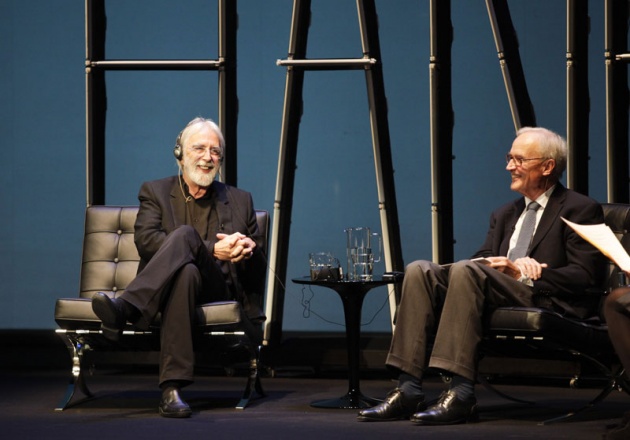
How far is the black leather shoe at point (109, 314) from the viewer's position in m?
3.82

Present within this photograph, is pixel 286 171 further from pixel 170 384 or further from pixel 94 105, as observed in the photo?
A: pixel 170 384

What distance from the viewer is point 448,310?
3.69 metres

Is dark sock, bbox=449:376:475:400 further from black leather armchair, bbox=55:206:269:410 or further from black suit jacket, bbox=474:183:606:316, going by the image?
black leather armchair, bbox=55:206:269:410

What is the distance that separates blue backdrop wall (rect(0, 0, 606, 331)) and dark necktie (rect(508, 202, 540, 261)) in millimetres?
1575

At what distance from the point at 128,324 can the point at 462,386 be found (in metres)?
1.39

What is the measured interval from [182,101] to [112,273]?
5.70 ft

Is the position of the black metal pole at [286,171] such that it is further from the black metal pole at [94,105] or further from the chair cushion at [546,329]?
the chair cushion at [546,329]

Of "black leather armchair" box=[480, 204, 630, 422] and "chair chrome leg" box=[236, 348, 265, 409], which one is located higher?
"black leather armchair" box=[480, 204, 630, 422]

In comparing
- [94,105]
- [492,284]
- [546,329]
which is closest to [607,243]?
[546,329]

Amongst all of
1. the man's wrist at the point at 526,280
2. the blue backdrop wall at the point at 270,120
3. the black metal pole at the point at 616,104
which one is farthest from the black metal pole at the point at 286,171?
the man's wrist at the point at 526,280

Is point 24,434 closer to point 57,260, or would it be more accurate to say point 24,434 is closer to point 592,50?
point 57,260

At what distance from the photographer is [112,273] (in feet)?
15.9

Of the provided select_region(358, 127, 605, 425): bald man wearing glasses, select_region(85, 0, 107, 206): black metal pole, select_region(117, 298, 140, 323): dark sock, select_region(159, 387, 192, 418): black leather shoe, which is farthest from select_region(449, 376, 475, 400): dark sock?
select_region(85, 0, 107, 206): black metal pole

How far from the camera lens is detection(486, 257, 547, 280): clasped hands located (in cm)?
386
